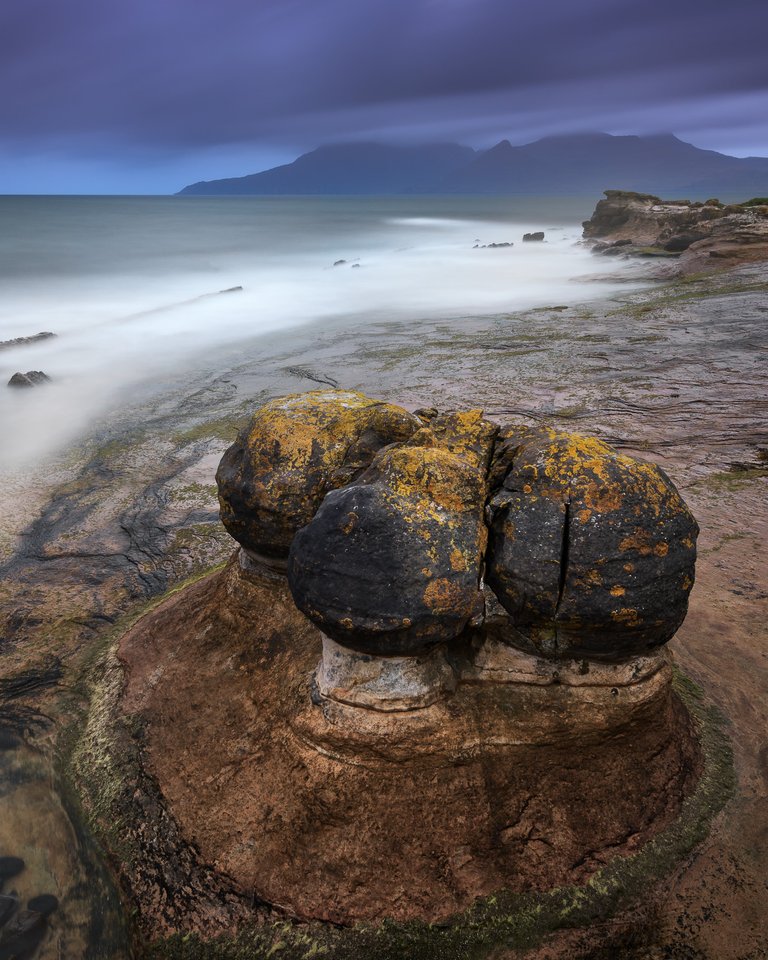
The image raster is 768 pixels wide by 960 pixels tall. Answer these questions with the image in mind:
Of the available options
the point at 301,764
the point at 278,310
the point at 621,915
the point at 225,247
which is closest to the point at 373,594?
the point at 301,764

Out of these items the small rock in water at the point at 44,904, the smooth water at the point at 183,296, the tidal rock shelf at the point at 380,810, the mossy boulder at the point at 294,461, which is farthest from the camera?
the smooth water at the point at 183,296

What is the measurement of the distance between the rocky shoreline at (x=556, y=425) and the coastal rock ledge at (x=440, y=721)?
43 centimetres

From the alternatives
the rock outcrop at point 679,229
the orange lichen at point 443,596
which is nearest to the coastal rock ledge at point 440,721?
the orange lichen at point 443,596

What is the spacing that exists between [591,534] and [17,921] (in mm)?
3426

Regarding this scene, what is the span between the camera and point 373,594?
10.3 ft

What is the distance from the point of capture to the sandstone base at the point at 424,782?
307 cm

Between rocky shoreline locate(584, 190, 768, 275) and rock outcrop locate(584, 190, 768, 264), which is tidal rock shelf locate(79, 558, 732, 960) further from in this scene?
rock outcrop locate(584, 190, 768, 264)

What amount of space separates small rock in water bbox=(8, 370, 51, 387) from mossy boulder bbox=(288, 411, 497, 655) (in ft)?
39.6

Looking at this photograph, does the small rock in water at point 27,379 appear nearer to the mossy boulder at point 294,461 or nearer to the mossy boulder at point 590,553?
the mossy boulder at point 294,461

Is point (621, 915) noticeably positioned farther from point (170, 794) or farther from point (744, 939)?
point (170, 794)

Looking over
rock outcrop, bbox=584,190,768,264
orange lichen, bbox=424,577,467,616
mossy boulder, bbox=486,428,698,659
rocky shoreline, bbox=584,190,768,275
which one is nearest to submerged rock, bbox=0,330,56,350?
orange lichen, bbox=424,577,467,616

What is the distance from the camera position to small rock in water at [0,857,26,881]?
3391mm

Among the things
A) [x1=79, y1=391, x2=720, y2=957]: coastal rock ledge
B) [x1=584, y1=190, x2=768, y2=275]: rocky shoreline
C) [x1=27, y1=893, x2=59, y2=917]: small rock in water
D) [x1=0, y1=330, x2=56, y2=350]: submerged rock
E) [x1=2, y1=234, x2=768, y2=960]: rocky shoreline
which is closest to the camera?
[x1=79, y1=391, x2=720, y2=957]: coastal rock ledge

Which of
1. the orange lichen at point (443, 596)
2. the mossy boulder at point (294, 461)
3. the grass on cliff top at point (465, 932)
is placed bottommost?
the grass on cliff top at point (465, 932)
